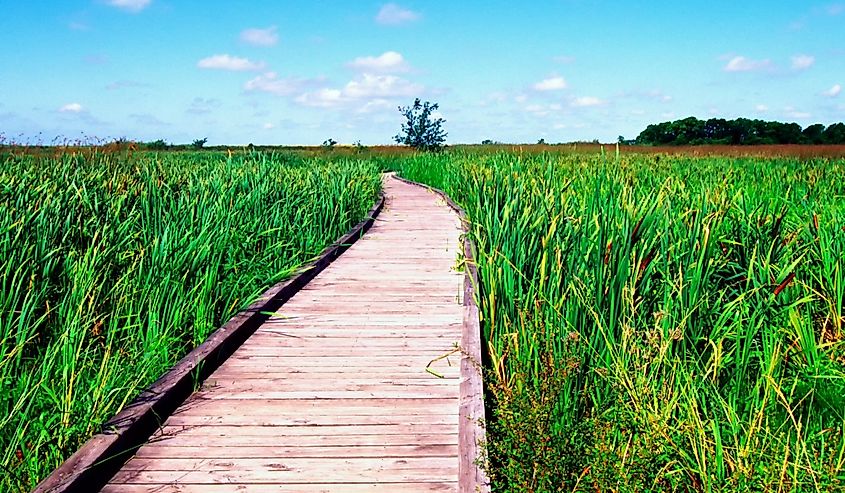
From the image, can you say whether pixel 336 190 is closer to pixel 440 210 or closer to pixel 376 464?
pixel 440 210

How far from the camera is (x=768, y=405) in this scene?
3.10 meters

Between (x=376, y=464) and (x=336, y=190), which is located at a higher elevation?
(x=336, y=190)

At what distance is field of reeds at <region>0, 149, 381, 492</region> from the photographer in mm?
3012

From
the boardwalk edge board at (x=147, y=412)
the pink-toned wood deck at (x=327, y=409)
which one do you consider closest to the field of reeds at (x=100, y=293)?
the boardwalk edge board at (x=147, y=412)

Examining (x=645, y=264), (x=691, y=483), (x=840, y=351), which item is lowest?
(x=691, y=483)

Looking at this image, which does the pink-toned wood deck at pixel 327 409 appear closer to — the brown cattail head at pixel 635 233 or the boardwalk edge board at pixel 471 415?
the boardwalk edge board at pixel 471 415

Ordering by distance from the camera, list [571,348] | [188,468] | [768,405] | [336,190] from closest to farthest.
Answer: [188,468] < [768,405] < [571,348] < [336,190]

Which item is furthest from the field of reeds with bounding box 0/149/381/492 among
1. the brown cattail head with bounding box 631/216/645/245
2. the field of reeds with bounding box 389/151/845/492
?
the brown cattail head with bounding box 631/216/645/245

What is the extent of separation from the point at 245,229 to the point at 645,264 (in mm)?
3712

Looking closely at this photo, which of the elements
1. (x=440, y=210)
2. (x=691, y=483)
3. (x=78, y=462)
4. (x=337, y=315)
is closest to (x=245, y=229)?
(x=337, y=315)

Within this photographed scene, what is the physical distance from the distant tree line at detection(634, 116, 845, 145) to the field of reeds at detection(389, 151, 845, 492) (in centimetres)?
5278

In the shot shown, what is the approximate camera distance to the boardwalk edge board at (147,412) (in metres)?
2.67

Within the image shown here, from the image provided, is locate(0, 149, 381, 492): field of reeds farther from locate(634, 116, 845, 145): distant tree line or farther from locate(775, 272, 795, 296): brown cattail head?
locate(634, 116, 845, 145): distant tree line

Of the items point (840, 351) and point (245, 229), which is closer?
point (840, 351)
